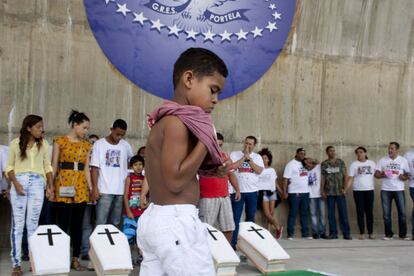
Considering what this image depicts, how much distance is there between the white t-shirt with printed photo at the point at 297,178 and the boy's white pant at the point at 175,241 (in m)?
7.63

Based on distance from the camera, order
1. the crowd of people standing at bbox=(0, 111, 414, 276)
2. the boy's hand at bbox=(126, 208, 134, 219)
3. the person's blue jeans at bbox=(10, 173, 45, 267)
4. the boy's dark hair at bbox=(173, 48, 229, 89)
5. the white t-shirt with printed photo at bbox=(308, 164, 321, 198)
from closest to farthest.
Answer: the boy's dark hair at bbox=(173, 48, 229, 89)
the person's blue jeans at bbox=(10, 173, 45, 267)
the crowd of people standing at bbox=(0, 111, 414, 276)
the boy's hand at bbox=(126, 208, 134, 219)
the white t-shirt with printed photo at bbox=(308, 164, 321, 198)

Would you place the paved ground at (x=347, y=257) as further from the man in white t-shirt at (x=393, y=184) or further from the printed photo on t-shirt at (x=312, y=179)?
the printed photo on t-shirt at (x=312, y=179)

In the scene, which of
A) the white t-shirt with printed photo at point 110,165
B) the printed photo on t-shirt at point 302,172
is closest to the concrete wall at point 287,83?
the printed photo on t-shirt at point 302,172

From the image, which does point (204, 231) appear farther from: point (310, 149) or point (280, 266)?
point (310, 149)

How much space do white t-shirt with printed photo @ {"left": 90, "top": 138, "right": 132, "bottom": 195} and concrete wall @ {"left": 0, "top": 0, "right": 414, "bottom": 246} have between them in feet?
5.71

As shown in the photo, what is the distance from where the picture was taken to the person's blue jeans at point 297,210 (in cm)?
1026

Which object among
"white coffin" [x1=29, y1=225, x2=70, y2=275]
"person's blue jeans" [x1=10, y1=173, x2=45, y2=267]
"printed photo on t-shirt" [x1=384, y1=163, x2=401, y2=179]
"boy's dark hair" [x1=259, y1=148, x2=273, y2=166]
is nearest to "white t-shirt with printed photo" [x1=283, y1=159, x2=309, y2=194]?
"boy's dark hair" [x1=259, y1=148, x2=273, y2=166]

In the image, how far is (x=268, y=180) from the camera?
9.89 m

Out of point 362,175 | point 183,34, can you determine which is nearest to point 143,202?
point 183,34

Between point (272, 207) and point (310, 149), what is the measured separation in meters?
1.54

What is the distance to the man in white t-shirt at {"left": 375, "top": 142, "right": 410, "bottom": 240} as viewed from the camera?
10578 mm

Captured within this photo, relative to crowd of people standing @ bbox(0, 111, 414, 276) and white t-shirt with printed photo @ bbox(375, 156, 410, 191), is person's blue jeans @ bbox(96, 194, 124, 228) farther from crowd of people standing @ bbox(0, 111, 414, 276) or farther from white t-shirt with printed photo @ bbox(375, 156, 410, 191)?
white t-shirt with printed photo @ bbox(375, 156, 410, 191)

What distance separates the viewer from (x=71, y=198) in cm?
687

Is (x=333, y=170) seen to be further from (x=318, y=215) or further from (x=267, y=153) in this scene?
(x=267, y=153)
